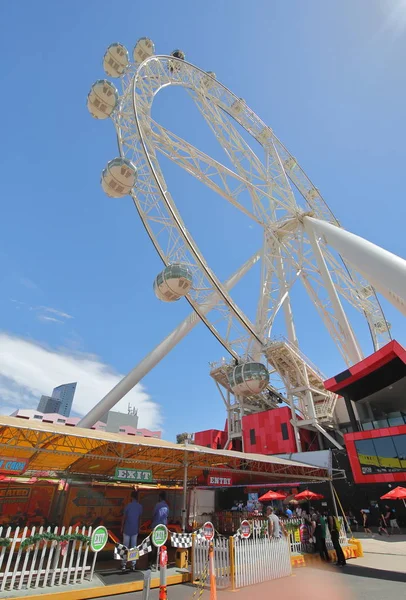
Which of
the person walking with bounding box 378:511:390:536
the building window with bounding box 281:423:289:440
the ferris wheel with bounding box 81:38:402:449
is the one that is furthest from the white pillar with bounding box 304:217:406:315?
the building window with bounding box 281:423:289:440

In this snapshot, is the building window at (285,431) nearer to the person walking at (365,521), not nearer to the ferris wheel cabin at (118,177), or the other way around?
the person walking at (365,521)

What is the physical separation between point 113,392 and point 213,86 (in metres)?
27.6

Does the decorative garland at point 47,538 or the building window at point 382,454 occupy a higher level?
the building window at point 382,454

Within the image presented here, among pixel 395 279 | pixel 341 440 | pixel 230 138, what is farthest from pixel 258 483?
pixel 230 138

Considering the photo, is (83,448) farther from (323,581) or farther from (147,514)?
(323,581)

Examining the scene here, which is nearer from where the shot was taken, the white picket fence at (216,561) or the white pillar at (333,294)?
the white picket fence at (216,561)

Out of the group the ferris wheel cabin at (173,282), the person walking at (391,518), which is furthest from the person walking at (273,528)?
the ferris wheel cabin at (173,282)

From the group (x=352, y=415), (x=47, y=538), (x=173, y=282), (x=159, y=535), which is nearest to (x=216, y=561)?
(x=159, y=535)

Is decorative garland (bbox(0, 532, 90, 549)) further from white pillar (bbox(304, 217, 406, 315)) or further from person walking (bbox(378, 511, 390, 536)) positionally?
person walking (bbox(378, 511, 390, 536))

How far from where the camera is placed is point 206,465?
1486 centimetres

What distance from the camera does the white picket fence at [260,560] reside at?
8359 millimetres

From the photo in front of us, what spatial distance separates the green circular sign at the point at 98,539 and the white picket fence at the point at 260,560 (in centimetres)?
349

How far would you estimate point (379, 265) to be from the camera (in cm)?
1440

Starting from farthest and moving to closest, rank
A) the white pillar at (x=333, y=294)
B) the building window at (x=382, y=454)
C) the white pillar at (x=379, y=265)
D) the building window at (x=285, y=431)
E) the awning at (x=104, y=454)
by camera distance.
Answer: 1. the building window at (x=285, y=431)
2. the white pillar at (x=333, y=294)
3. the building window at (x=382, y=454)
4. the white pillar at (x=379, y=265)
5. the awning at (x=104, y=454)
